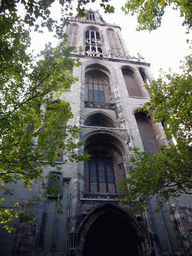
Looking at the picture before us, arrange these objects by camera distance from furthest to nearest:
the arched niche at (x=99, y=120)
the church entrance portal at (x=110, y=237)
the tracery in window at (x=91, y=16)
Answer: the tracery in window at (x=91, y=16) → the arched niche at (x=99, y=120) → the church entrance portal at (x=110, y=237)

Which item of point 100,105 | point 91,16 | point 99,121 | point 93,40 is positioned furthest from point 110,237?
point 91,16

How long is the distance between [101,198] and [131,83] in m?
14.0

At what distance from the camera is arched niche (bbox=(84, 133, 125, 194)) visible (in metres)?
12.2

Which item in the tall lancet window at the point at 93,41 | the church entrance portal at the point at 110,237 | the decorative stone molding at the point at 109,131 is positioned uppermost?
the tall lancet window at the point at 93,41

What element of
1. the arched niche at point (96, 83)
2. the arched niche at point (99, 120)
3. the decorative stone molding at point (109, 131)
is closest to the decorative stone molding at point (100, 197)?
the decorative stone molding at point (109, 131)

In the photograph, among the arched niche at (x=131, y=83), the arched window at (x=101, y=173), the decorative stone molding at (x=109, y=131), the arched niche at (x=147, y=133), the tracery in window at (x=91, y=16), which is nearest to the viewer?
the arched window at (x=101, y=173)

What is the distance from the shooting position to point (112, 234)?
10258 mm

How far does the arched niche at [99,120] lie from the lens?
15.6 meters

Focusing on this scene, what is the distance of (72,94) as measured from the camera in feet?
54.6

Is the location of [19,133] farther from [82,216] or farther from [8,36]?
[82,216]

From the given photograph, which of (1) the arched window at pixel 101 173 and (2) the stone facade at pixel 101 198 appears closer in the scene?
(2) the stone facade at pixel 101 198

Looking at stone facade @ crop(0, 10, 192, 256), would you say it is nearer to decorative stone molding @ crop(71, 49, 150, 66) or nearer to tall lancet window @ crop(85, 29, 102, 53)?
decorative stone molding @ crop(71, 49, 150, 66)

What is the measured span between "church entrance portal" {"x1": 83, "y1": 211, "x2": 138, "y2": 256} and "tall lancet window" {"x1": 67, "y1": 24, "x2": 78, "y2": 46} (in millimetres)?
23680

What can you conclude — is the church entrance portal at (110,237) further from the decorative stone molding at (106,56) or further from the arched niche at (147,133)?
the decorative stone molding at (106,56)
